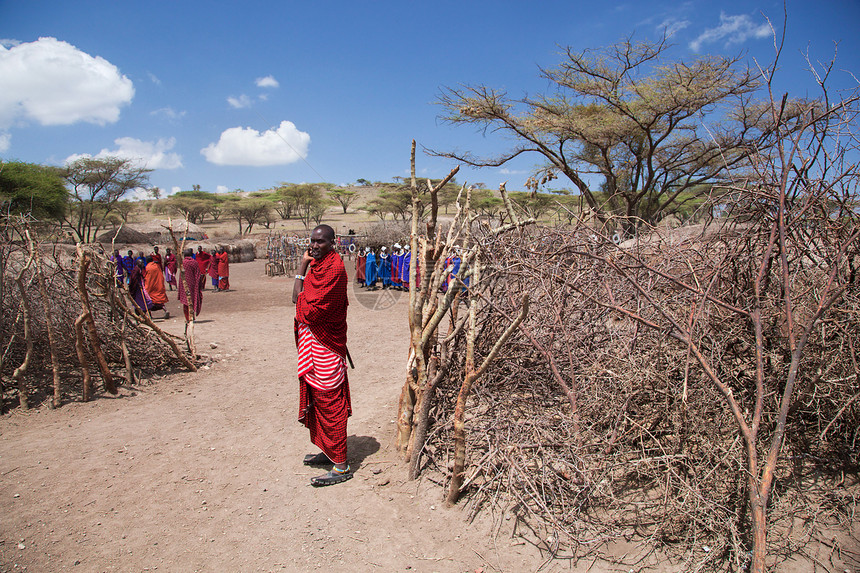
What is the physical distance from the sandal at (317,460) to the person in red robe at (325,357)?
0.29 feet

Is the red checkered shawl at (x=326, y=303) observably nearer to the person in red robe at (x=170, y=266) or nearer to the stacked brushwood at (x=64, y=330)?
the stacked brushwood at (x=64, y=330)

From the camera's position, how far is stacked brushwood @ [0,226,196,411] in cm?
424

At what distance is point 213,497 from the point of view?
292 cm

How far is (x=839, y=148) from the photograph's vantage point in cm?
232

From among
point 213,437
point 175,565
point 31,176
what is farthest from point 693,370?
point 31,176

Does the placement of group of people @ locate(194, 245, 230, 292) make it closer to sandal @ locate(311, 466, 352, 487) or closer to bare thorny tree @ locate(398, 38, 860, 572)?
sandal @ locate(311, 466, 352, 487)

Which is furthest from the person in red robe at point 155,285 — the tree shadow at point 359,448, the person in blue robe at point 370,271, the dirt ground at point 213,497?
the tree shadow at point 359,448

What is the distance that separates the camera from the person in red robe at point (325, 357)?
312 centimetres

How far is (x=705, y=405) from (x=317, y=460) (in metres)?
2.47

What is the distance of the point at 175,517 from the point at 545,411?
228 cm

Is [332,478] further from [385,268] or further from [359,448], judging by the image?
[385,268]

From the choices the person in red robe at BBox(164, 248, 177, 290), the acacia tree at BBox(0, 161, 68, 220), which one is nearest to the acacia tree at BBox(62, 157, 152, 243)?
the acacia tree at BBox(0, 161, 68, 220)

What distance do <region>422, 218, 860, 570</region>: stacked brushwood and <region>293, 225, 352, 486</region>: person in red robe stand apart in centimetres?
60

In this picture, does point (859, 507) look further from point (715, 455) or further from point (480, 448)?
point (480, 448)
